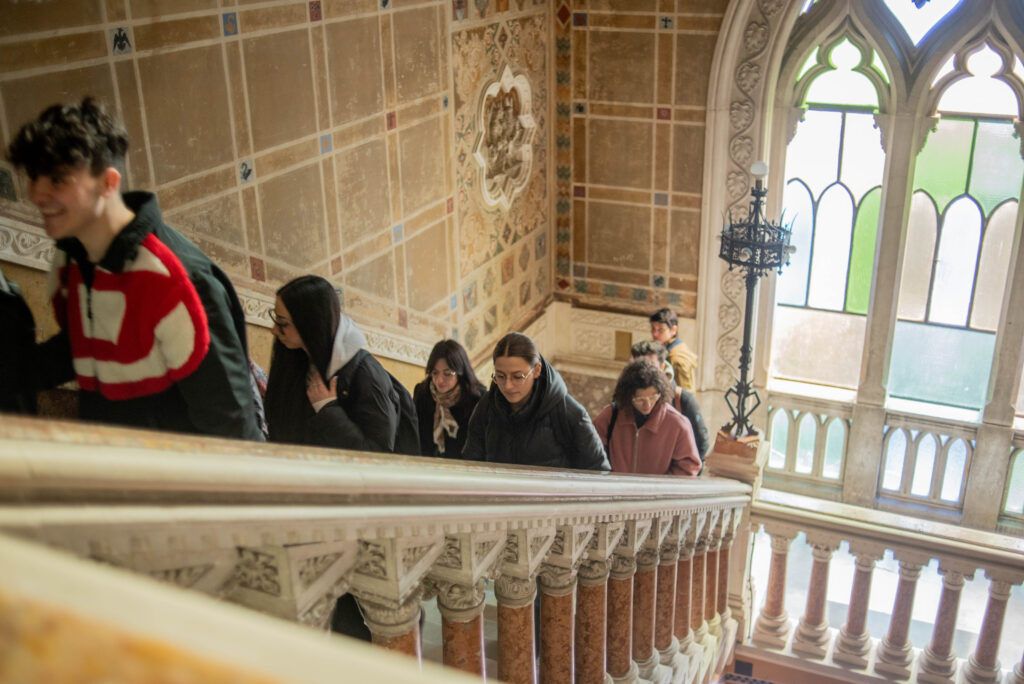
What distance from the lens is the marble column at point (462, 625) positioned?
67.4 inches

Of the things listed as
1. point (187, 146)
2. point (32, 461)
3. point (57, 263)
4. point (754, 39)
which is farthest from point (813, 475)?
point (32, 461)

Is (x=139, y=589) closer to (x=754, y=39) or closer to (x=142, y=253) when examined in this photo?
(x=142, y=253)

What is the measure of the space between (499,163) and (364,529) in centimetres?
636

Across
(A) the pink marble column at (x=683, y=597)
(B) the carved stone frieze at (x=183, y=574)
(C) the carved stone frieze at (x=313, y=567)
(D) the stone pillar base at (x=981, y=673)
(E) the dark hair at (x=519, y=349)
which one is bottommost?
(D) the stone pillar base at (x=981, y=673)

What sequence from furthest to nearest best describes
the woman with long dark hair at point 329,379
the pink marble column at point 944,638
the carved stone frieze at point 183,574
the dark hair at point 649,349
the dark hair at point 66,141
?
the dark hair at point 649,349 < the pink marble column at point 944,638 < the woman with long dark hair at point 329,379 < the dark hair at point 66,141 < the carved stone frieze at point 183,574

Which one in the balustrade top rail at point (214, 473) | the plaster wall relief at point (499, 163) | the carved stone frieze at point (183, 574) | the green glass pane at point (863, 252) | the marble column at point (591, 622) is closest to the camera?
the balustrade top rail at point (214, 473)

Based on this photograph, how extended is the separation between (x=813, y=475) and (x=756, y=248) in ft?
13.7

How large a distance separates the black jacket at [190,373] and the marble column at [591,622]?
969 millimetres

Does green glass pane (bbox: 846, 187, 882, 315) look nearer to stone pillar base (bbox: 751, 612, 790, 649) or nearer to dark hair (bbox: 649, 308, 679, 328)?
dark hair (bbox: 649, 308, 679, 328)

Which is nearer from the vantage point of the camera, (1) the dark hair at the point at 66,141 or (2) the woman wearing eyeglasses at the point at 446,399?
(1) the dark hair at the point at 66,141

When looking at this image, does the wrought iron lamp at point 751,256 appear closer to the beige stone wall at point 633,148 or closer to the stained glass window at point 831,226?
the stained glass window at point 831,226

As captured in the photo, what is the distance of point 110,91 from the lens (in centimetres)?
377

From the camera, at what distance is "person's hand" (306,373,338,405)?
2822mm

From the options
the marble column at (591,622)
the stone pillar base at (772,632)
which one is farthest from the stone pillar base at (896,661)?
the marble column at (591,622)
